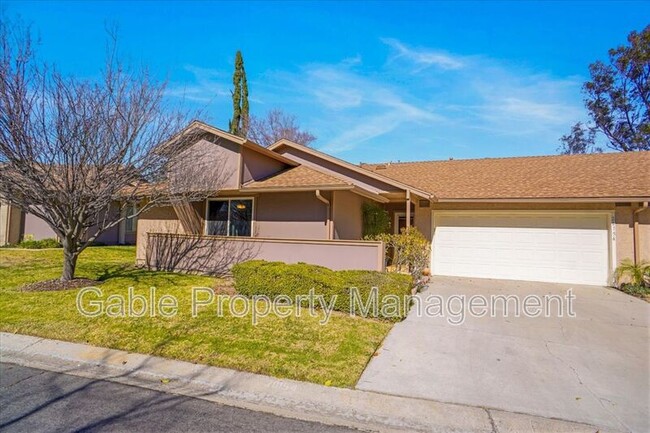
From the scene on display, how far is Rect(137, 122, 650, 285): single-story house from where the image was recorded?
11.1m

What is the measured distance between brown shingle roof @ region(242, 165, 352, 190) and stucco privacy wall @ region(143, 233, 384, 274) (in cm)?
172

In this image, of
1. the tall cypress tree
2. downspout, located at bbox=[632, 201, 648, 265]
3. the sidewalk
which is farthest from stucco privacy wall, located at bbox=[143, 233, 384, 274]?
the tall cypress tree

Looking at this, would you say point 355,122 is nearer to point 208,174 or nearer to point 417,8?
point 417,8

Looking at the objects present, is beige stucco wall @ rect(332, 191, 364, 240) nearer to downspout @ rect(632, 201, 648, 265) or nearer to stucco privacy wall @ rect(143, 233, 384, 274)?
stucco privacy wall @ rect(143, 233, 384, 274)

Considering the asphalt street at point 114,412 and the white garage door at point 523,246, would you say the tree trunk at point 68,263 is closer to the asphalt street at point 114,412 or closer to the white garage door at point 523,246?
the asphalt street at point 114,412

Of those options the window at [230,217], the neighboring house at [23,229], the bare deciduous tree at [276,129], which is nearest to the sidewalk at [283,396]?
the window at [230,217]

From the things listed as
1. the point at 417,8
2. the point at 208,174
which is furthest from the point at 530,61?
the point at 208,174

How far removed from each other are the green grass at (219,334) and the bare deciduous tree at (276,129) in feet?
83.4

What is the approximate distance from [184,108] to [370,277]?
261 inches

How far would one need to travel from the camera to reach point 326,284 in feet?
24.7

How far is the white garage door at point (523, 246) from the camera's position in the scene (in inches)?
462

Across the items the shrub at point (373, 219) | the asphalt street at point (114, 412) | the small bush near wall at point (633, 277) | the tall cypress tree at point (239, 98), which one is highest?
the tall cypress tree at point (239, 98)

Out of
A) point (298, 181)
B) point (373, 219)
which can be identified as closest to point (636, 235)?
point (373, 219)

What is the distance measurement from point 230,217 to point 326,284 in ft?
20.4
